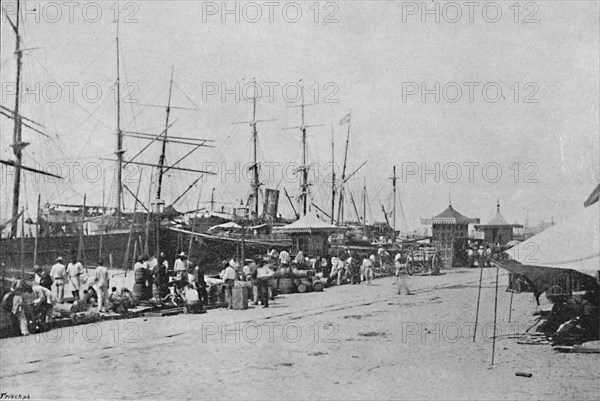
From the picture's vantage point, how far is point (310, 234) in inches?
953

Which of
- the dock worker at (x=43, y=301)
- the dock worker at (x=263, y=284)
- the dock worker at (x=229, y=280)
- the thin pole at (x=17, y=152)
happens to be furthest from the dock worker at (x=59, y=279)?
the dock worker at (x=263, y=284)

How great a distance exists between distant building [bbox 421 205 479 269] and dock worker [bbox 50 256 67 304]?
27.7ft

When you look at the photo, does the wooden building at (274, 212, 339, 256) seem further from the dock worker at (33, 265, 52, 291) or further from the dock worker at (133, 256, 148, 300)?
the dock worker at (33, 265, 52, 291)

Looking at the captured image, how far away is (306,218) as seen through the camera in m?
24.2

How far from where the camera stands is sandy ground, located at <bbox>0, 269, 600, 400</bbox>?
765cm

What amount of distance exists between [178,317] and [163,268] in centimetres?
255

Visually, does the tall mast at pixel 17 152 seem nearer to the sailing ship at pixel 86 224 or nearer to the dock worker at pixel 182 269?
the sailing ship at pixel 86 224

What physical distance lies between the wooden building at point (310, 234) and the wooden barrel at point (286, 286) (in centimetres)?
524

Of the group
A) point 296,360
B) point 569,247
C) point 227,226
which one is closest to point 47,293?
point 296,360

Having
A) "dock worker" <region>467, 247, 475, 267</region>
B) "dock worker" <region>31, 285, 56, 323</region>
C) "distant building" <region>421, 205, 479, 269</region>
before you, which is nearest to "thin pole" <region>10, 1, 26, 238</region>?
"dock worker" <region>31, 285, 56, 323</region>

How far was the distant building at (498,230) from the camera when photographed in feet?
35.0

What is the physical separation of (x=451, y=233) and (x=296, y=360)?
6549 millimetres

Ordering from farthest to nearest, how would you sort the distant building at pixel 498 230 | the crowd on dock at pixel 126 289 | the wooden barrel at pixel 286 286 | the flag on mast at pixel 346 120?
the wooden barrel at pixel 286 286 → the flag on mast at pixel 346 120 → the crowd on dock at pixel 126 289 → the distant building at pixel 498 230

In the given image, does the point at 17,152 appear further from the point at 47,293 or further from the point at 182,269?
the point at 182,269
